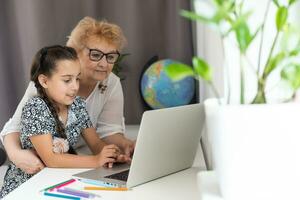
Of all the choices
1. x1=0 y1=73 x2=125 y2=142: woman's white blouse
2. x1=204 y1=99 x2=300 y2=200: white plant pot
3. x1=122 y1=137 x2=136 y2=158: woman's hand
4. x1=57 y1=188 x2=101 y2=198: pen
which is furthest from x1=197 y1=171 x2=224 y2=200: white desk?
x1=0 y1=73 x2=125 y2=142: woman's white blouse

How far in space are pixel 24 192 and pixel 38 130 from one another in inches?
15.0

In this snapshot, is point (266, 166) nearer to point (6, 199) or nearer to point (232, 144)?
point (232, 144)

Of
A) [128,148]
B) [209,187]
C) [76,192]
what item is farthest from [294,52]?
[128,148]

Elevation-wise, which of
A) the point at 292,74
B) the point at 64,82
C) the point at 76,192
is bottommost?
the point at 76,192

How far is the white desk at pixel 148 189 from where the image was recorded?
0.95 metres

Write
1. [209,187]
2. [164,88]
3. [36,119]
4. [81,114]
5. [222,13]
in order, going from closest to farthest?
[222,13] < [209,187] < [36,119] < [81,114] < [164,88]

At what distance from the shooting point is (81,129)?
5.10 feet

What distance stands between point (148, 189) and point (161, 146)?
0.11m

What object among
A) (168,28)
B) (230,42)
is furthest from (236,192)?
(168,28)

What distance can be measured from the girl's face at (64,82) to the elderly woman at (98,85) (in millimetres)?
136

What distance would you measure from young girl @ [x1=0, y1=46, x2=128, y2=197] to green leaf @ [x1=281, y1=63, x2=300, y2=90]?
2.39ft

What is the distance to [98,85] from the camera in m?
1.82

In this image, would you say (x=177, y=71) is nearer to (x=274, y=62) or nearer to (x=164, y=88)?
(x=274, y=62)

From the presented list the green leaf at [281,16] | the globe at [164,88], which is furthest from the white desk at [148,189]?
the globe at [164,88]
